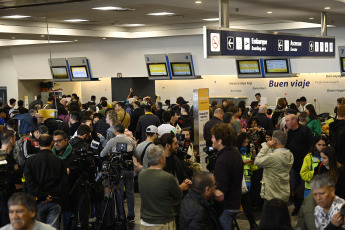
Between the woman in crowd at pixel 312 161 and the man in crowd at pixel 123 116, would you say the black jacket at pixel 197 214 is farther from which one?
the man in crowd at pixel 123 116

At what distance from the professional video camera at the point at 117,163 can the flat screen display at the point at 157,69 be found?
10.1 meters

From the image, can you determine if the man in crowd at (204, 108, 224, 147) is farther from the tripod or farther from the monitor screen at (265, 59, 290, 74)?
the monitor screen at (265, 59, 290, 74)

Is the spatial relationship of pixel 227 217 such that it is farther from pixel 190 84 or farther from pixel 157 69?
pixel 190 84

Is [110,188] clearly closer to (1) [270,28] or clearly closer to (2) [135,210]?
(2) [135,210]

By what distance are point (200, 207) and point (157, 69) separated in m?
13.4

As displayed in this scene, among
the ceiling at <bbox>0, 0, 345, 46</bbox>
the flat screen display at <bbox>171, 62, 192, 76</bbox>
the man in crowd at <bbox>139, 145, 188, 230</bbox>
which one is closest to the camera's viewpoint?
the man in crowd at <bbox>139, 145, 188, 230</bbox>

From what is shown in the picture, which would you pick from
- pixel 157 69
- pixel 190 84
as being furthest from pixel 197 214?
pixel 190 84

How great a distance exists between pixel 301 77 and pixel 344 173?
10.9 meters

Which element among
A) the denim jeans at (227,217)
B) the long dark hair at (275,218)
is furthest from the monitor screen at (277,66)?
the long dark hair at (275,218)

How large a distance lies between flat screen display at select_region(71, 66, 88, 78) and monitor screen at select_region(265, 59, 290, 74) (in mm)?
7070

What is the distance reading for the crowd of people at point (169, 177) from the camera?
4688mm

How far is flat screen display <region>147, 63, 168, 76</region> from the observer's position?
1773cm

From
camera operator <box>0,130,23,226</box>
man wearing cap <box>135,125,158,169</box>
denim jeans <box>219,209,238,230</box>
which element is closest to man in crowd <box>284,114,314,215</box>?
man wearing cap <box>135,125,158,169</box>

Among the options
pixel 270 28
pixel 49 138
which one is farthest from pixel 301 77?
pixel 49 138
